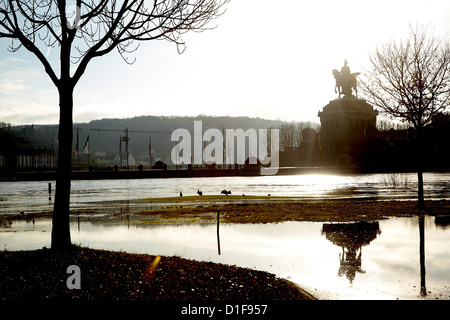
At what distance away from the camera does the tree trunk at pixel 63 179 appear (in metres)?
11.1

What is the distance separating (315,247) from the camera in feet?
43.6

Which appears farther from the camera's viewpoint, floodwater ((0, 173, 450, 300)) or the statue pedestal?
the statue pedestal

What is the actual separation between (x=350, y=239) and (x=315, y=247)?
5.53 feet

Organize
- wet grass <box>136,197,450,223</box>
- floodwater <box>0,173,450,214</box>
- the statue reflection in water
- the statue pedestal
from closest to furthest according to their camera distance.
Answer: the statue reflection in water
wet grass <box>136,197,450,223</box>
floodwater <box>0,173,450,214</box>
the statue pedestal

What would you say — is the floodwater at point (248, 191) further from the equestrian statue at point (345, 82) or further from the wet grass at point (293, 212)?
the equestrian statue at point (345, 82)

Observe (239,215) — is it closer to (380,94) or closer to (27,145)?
(380,94)

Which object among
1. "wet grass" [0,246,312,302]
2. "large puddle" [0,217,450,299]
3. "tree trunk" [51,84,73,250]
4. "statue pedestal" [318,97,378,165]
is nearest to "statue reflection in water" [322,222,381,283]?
"large puddle" [0,217,450,299]

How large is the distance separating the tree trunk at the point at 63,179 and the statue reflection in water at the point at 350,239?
637 centimetres

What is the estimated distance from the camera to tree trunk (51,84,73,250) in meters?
11.1

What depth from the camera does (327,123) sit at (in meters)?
95.0

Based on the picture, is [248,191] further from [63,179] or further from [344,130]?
[344,130]

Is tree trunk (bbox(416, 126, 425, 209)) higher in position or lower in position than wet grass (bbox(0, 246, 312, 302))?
higher

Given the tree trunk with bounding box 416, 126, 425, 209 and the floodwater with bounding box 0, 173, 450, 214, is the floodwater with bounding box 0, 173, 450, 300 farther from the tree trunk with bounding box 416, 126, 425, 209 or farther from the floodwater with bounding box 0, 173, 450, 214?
the floodwater with bounding box 0, 173, 450, 214
